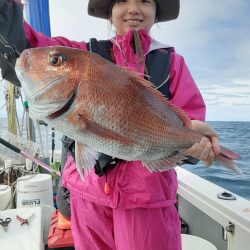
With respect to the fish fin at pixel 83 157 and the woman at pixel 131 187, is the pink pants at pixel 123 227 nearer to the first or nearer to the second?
the woman at pixel 131 187

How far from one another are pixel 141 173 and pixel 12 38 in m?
0.87

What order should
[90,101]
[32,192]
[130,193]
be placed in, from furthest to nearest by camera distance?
[32,192] < [130,193] < [90,101]

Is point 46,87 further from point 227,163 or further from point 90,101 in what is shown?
point 227,163

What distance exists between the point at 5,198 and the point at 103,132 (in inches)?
108

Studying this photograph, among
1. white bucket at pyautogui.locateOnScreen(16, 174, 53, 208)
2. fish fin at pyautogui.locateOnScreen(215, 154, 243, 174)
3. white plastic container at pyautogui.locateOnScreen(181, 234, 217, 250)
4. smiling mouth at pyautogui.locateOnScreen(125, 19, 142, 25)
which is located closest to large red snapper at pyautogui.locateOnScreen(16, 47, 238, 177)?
fish fin at pyautogui.locateOnScreen(215, 154, 243, 174)

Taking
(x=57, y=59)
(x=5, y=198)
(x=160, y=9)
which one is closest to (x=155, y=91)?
(x=57, y=59)

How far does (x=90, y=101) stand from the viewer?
1.12 meters

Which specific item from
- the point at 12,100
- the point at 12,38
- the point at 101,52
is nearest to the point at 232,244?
the point at 101,52

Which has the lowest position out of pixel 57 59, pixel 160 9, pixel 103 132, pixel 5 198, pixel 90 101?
pixel 5 198

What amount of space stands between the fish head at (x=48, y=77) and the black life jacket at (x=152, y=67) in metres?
0.53

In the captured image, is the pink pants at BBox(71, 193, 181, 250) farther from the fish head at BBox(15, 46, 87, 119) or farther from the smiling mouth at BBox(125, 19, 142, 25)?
the smiling mouth at BBox(125, 19, 142, 25)

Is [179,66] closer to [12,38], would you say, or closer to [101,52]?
[101,52]

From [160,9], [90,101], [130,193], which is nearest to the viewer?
[90,101]

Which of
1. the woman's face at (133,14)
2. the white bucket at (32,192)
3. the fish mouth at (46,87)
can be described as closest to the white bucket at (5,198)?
the white bucket at (32,192)
